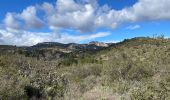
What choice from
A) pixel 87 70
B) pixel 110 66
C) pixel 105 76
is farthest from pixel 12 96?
pixel 87 70

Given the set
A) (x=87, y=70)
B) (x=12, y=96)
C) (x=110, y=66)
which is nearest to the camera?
(x=12, y=96)

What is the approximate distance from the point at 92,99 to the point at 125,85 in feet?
15.1

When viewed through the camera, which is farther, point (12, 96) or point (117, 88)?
point (117, 88)

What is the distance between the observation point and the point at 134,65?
36.8m

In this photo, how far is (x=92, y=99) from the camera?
64.6ft

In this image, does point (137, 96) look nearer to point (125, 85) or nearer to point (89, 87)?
point (125, 85)

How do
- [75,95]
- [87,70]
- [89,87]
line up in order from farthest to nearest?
[87,70] < [89,87] < [75,95]

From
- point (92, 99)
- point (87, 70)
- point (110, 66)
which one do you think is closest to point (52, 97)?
point (92, 99)

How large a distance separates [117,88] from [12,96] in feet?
26.7

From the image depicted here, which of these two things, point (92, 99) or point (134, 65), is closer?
point (92, 99)

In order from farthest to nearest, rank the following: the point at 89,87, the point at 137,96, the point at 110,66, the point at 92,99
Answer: the point at 110,66
the point at 89,87
the point at 92,99
the point at 137,96

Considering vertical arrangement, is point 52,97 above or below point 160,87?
below

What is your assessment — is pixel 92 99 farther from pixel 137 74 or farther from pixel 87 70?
pixel 87 70

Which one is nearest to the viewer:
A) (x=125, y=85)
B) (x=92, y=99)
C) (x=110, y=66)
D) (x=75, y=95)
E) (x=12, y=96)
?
(x=12, y=96)
